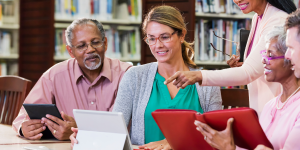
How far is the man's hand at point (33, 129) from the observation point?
1.63 m

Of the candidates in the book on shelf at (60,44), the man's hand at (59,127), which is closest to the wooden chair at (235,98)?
the man's hand at (59,127)

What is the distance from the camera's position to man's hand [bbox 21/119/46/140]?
163cm

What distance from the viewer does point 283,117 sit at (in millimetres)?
1146

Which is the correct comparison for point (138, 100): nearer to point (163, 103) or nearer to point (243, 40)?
point (163, 103)

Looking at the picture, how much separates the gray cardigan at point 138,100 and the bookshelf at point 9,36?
2.21 metres

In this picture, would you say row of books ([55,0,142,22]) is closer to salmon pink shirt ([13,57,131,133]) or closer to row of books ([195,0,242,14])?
row of books ([195,0,242,14])

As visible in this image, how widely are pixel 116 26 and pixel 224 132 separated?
2542 mm

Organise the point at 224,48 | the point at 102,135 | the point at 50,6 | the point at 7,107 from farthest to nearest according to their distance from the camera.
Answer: the point at 50,6 < the point at 224,48 < the point at 7,107 < the point at 102,135

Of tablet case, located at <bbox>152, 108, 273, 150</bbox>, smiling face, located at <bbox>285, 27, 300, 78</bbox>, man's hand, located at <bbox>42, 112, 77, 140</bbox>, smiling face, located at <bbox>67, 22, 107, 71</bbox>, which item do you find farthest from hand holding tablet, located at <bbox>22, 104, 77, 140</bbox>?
smiling face, located at <bbox>285, 27, 300, 78</bbox>

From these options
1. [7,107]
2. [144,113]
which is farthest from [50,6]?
[144,113]

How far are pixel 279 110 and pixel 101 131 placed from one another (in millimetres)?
646

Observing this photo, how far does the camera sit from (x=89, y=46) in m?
2.05

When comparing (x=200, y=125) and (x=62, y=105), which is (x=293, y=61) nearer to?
(x=200, y=125)

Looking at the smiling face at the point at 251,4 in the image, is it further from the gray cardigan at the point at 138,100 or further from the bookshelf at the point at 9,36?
the bookshelf at the point at 9,36
